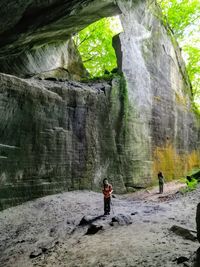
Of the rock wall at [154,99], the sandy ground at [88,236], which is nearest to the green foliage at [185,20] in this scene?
the rock wall at [154,99]

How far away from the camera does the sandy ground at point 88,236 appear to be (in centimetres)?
557

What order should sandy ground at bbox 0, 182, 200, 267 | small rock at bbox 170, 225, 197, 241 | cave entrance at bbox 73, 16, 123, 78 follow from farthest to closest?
1. cave entrance at bbox 73, 16, 123, 78
2. small rock at bbox 170, 225, 197, 241
3. sandy ground at bbox 0, 182, 200, 267

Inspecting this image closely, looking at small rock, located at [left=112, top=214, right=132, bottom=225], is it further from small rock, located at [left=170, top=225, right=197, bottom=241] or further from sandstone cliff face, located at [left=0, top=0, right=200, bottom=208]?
sandstone cliff face, located at [left=0, top=0, right=200, bottom=208]

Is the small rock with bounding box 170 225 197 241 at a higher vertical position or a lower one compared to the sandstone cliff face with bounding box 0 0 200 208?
lower

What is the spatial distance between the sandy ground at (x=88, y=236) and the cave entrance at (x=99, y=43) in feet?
47.8

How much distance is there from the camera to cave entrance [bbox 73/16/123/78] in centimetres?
2338

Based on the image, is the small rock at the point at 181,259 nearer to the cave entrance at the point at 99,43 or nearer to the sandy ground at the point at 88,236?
the sandy ground at the point at 88,236

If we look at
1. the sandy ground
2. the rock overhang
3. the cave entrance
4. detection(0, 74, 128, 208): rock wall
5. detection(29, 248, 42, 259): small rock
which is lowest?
detection(29, 248, 42, 259): small rock

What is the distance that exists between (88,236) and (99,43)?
61.7 ft

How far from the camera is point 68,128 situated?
40.1 feet

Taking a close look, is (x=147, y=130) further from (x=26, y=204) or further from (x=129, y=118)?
(x=26, y=204)

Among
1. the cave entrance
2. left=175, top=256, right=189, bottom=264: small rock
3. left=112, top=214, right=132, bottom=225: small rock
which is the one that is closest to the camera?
left=175, top=256, right=189, bottom=264: small rock

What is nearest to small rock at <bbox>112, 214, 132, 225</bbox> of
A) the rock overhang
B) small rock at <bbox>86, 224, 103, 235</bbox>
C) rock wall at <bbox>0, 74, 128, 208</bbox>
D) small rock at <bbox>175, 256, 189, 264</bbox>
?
small rock at <bbox>86, 224, 103, 235</bbox>

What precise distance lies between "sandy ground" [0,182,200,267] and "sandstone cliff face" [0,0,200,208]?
959 millimetres
